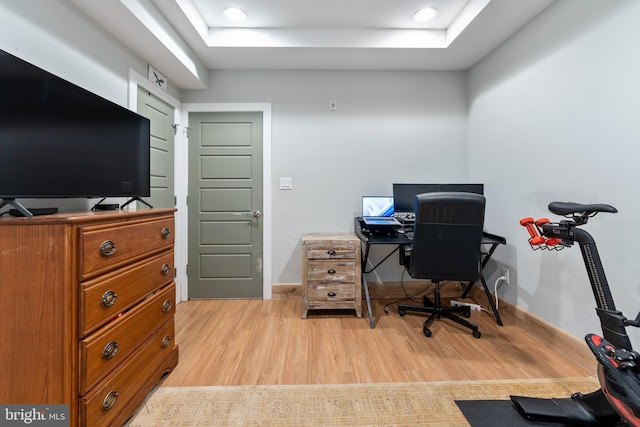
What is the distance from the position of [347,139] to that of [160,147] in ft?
5.96

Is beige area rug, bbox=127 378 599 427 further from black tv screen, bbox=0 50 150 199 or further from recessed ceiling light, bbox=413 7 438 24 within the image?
recessed ceiling light, bbox=413 7 438 24

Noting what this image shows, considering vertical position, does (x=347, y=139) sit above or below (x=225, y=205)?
above

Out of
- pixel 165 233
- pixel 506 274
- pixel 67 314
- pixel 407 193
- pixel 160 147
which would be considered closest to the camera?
pixel 67 314

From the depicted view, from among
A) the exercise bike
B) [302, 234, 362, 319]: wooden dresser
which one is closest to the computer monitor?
[302, 234, 362, 319]: wooden dresser

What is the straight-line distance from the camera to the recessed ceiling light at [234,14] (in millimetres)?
2076

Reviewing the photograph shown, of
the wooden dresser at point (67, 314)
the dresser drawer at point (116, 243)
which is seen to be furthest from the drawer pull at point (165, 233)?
the wooden dresser at point (67, 314)

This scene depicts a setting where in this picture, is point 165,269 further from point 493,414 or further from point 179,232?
point 493,414

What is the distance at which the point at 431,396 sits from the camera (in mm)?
1383

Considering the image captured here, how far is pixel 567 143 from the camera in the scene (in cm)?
171

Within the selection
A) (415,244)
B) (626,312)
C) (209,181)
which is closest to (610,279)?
(626,312)

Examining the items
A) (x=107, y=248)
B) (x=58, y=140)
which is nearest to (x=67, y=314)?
(x=107, y=248)

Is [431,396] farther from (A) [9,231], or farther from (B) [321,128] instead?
(B) [321,128]

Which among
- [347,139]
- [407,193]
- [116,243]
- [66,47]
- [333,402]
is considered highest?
[66,47]

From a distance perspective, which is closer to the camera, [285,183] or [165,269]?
[165,269]
